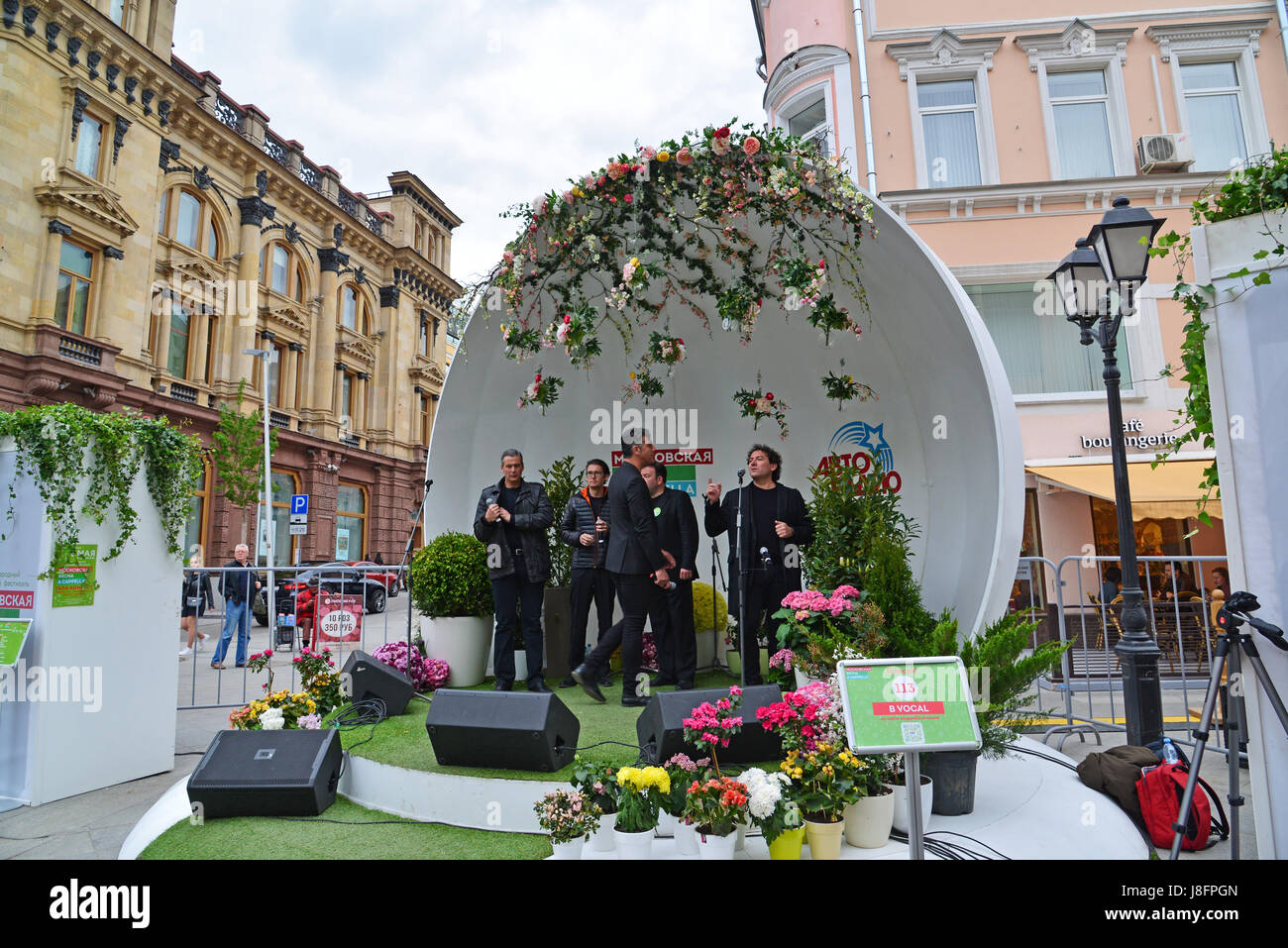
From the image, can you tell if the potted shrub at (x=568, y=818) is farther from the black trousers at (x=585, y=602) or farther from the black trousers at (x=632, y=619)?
the black trousers at (x=585, y=602)

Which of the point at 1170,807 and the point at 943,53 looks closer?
the point at 1170,807

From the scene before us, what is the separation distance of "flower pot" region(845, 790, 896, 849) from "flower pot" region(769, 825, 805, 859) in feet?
1.04

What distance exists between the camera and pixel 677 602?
5.55 metres

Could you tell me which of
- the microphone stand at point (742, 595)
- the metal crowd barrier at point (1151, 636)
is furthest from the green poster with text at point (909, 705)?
the metal crowd barrier at point (1151, 636)

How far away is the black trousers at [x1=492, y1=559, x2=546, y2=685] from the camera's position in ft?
18.1

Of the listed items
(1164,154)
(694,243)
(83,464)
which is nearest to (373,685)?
(83,464)

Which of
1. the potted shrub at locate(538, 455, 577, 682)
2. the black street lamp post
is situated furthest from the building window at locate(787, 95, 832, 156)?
the potted shrub at locate(538, 455, 577, 682)

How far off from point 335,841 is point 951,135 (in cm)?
1292

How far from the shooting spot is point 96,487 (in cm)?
522

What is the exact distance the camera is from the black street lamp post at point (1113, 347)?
5.08 m

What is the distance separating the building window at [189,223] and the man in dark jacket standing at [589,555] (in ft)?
64.7

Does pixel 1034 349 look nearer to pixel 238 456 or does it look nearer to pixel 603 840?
pixel 603 840

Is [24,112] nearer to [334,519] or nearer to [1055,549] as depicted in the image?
[334,519]
